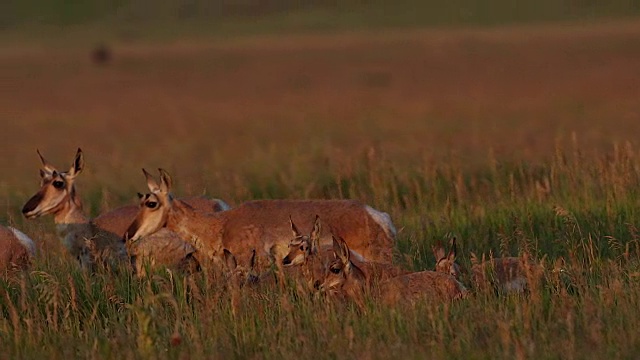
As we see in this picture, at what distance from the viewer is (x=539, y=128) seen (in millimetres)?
23734

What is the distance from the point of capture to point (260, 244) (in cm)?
884

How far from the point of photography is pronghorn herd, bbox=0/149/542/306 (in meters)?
7.12

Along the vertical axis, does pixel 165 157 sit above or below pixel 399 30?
above

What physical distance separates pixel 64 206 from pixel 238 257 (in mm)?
1616

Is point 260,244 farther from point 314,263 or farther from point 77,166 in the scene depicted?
point 77,166

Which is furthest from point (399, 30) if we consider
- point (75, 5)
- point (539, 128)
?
point (539, 128)

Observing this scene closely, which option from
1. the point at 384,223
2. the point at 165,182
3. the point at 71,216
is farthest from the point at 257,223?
the point at 71,216

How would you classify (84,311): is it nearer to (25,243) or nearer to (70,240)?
(25,243)

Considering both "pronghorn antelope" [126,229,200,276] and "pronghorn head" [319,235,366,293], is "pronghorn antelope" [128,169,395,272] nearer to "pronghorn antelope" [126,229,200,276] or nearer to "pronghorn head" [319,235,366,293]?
"pronghorn antelope" [126,229,200,276]

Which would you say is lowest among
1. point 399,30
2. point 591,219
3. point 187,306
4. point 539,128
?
point 399,30

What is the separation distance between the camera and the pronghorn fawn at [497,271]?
22.6ft

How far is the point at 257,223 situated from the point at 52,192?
5.71 feet

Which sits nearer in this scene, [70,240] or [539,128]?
[70,240]

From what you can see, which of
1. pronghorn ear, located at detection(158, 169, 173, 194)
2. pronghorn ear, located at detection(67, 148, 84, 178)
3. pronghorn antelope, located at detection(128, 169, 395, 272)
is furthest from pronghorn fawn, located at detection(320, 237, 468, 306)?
pronghorn ear, located at detection(67, 148, 84, 178)
